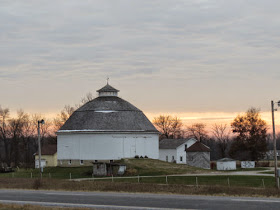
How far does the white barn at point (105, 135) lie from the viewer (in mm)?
68625

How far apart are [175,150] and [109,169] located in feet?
110

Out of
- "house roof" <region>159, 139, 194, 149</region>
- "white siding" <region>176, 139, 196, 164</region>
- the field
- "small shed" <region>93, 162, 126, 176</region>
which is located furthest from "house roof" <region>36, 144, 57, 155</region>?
"small shed" <region>93, 162, 126, 176</region>

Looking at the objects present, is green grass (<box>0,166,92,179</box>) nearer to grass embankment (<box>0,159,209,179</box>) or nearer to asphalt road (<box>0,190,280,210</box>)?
grass embankment (<box>0,159,209,179</box>)

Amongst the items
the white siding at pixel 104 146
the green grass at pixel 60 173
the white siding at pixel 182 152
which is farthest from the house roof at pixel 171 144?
the green grass at pixel 60 173

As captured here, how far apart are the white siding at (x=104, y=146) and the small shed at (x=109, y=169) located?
8095 mm

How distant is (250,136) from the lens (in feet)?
330

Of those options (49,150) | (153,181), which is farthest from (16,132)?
(153,181)

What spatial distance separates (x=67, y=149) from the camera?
2790 inches

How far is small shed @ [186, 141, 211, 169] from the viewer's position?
294 ft

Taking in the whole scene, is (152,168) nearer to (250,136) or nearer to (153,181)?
(153,181)

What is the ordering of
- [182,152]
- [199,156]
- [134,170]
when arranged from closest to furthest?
[134,170]
[199,156]
[182,152]

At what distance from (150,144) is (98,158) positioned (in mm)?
7675

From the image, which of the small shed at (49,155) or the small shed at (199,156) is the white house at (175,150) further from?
the small shed at (49,155)

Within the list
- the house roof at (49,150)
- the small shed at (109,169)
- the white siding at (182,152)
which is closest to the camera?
the small shed at (109,169)
